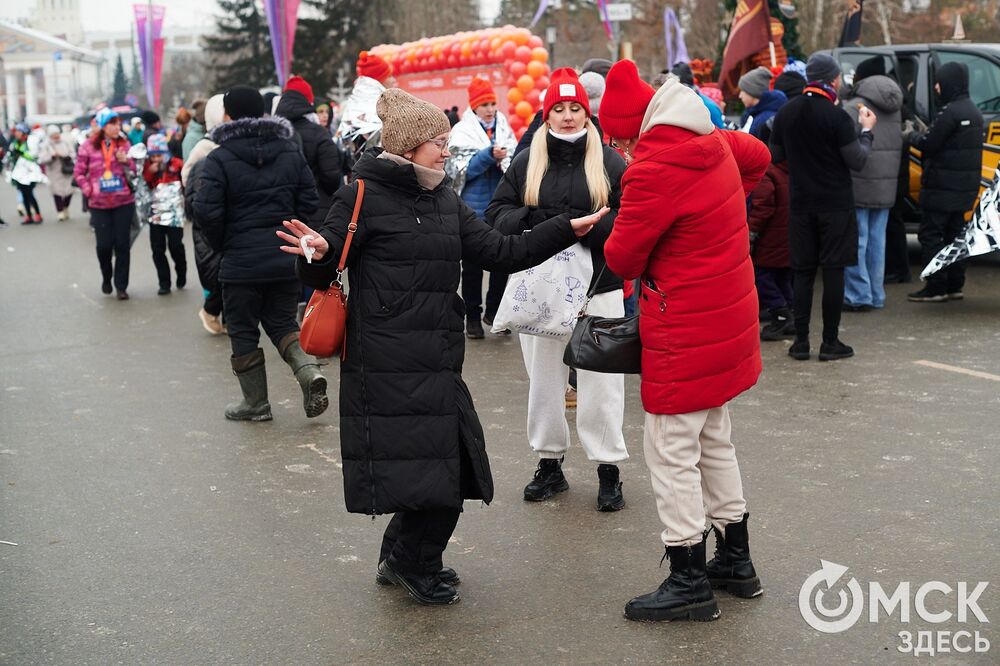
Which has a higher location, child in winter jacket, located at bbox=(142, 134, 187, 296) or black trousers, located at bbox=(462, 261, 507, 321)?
child in winter jacket, located at bbox=(142, 134, 187, 296)

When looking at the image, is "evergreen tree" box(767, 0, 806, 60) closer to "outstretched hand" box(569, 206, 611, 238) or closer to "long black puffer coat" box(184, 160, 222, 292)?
"long black puffer coat" box(184, 160, 222, 292)

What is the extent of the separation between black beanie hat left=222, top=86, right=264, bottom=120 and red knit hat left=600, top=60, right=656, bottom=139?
3244mm

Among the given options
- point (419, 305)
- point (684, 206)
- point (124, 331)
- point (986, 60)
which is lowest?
point (124, 331)

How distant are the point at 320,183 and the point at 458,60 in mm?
14555

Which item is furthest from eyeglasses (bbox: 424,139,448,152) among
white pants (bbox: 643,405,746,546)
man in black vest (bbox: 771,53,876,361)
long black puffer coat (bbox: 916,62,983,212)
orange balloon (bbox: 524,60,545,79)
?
orange balloon (bbox: 524,60,545,79)

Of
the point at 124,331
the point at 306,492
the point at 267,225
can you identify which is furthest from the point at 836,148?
the point at 124,331

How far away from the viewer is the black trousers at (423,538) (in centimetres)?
450

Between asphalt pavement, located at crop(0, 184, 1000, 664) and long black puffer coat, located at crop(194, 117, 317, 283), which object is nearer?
asphalt pavement, located at crop(0, 184, 1000, 664)

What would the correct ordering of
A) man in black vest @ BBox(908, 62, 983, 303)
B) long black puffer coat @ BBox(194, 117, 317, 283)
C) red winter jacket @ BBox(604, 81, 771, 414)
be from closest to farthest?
1. red winter jacket @ BBox(604, 81, 771, 414)
2. long black puffer coat @ BBox(194, 117, 317, 283)
3. man in black vest @ BBox(908, 62, 983, 303)

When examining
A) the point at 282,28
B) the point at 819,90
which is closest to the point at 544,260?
the point at 819,90

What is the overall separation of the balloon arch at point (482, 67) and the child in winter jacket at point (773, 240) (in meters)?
10.4

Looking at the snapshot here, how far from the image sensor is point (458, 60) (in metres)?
23.5

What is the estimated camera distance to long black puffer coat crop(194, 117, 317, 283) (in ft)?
23.5

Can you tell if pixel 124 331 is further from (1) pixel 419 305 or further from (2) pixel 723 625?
(2) pixel 723 625
